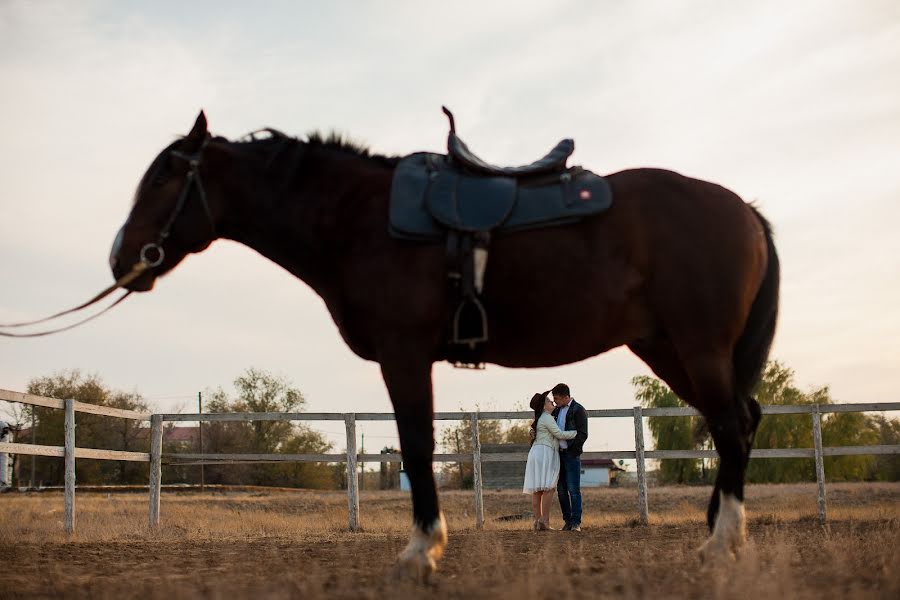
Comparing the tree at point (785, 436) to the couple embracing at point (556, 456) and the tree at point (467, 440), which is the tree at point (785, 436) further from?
the couple embracing at point (556, 456)

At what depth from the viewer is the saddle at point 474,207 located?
16.7 feet

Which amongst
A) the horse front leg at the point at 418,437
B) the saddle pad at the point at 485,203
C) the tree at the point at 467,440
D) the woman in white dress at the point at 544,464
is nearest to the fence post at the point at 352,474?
the woman in white dress at the point at 544,464

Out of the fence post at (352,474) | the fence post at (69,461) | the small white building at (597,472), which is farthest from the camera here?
the small white building at (597,472)

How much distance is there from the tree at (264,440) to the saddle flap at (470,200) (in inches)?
1902

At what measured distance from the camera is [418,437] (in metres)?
5.13

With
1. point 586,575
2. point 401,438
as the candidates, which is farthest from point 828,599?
point 401,438

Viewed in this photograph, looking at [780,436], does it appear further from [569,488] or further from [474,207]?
[474,207]

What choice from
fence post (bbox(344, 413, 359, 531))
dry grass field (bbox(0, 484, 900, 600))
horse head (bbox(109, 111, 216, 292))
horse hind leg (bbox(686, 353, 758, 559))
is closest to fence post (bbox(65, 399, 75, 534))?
dry grass field (bbox(0, 484, 900, 600))

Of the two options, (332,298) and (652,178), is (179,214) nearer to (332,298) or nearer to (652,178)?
(332,298)

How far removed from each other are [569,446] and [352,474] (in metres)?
3.56

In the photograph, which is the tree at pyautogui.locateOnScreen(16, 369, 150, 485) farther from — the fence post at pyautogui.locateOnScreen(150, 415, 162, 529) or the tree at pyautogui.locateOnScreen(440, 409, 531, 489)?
the fence post at pyautogui.locateOnScreen(150, 415, 162, 529)

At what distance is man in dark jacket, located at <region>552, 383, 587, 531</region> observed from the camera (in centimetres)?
1282

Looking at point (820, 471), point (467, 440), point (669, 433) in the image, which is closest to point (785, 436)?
point (669, 433)

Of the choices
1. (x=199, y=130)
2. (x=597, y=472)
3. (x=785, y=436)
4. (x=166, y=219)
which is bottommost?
(x=597, y=472)
